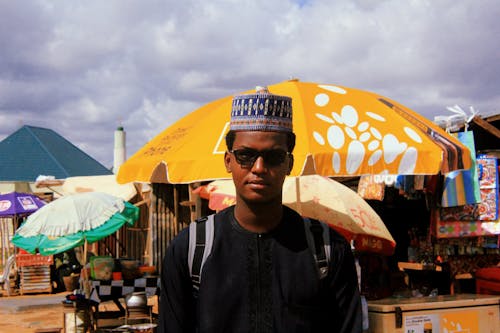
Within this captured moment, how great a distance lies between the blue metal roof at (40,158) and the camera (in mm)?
27656

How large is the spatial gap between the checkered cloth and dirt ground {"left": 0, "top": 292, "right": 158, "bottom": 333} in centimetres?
231

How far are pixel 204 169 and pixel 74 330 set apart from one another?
15.8 ft

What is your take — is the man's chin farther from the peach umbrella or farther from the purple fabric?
the purple fabric

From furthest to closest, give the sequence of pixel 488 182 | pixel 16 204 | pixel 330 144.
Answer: pixel 16 204, pixel 488 182, pixel 330 144

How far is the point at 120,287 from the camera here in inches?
321

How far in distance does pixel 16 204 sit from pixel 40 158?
12354mm

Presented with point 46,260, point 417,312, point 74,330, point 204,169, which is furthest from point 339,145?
point 46,260

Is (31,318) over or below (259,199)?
below

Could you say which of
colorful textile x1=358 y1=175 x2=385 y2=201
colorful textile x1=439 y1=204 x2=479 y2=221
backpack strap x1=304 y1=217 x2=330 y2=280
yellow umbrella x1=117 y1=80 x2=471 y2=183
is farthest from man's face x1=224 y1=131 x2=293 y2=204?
colorful textile x1=439 y1=204 x2=479 y2=221

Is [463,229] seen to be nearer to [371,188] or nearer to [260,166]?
[371,188]

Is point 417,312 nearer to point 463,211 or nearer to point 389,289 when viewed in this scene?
point 389,289

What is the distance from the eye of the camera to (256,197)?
6.42 feet

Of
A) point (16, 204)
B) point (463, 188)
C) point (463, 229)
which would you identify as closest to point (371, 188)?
point (463, 188)

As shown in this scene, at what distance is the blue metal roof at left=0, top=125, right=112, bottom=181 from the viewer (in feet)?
90.7
